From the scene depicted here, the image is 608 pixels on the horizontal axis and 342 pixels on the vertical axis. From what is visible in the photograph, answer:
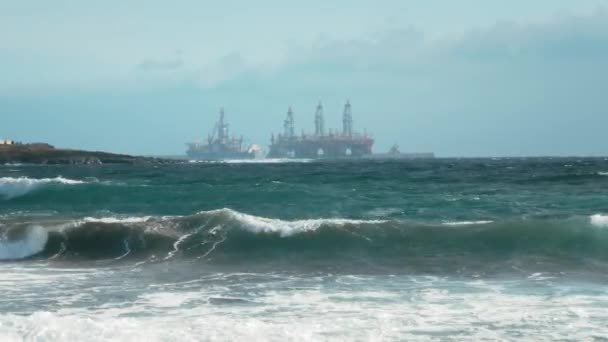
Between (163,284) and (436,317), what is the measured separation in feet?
17.4

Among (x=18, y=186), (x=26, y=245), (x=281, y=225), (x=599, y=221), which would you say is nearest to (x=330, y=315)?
(x=281, y=225)

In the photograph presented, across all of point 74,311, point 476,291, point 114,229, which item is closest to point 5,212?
point 114,229

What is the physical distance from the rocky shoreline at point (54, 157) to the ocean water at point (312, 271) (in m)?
65.3

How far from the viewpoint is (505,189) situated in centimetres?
Result: 3375

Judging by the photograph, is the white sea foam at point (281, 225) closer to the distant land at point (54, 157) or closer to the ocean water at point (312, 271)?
the ocean water at point (312, 271)

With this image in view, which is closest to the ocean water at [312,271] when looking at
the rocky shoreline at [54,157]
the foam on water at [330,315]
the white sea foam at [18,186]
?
the foam on water at [330,315]

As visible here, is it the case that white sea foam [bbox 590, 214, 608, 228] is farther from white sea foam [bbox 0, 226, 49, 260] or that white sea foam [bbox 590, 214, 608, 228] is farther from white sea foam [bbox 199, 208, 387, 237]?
white sea foam [bbox 0, 226, 49, 260]

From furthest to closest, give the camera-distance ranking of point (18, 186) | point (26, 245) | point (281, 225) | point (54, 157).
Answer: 1. point (54, 157)
2. point (18, 186)
3. point (281, 225)
4. point (26, 245)

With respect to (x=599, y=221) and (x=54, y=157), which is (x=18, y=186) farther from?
(x=54, y=157)

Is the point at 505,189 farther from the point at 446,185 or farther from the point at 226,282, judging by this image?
the point at 226,282

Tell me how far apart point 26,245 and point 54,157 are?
7975 centimetres

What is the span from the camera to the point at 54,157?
315ft

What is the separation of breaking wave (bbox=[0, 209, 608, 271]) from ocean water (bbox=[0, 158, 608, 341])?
0.17 ft

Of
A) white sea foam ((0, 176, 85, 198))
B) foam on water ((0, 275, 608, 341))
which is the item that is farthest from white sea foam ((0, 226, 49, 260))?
white sea foam ((0, 176, 85, 198))
